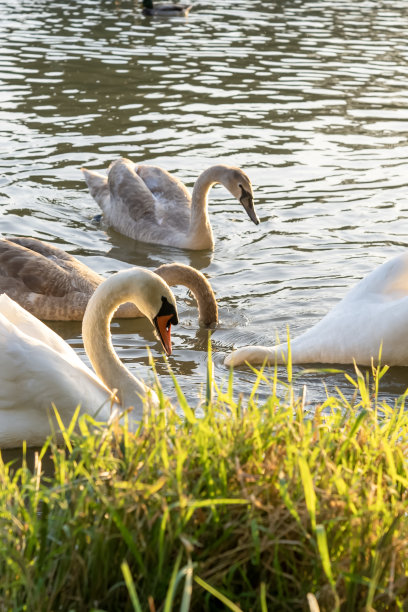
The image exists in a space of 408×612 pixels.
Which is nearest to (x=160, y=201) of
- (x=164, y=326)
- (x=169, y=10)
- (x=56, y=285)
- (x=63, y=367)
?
(x=56, y=285)

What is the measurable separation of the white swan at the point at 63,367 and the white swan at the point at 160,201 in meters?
3.89

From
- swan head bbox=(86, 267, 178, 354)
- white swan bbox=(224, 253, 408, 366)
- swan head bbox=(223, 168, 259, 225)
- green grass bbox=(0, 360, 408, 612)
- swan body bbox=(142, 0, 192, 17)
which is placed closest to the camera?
green grass bbox=(0, 360, 408, 612)

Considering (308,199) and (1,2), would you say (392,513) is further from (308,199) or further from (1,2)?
(1,2)

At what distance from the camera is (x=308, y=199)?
35.4ft

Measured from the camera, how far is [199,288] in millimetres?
7641

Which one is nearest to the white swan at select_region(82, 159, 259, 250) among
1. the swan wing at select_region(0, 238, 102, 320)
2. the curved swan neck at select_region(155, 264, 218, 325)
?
the curved swan neck at select_region(155, 264, 218, 325)

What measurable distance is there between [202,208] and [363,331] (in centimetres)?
330

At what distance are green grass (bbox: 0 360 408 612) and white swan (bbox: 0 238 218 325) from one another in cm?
438

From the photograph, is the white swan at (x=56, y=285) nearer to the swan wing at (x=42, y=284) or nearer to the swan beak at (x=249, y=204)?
the swan wing at (x=42, y=284)

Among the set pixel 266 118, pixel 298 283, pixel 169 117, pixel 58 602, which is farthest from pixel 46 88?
pixel 58 602

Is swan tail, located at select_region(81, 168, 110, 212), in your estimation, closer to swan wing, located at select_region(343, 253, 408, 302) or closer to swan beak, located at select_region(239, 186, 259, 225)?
swan beak, located at select_region(239, 186, 259, 225)

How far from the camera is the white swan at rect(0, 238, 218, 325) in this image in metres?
7.67

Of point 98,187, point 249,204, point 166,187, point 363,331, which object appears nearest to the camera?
point 363,331

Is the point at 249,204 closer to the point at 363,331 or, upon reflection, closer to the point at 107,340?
the point at 363,331
